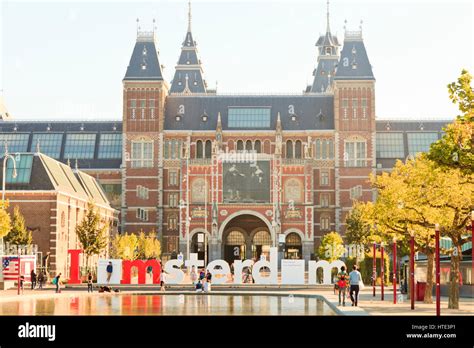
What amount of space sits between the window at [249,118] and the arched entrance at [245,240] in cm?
1132

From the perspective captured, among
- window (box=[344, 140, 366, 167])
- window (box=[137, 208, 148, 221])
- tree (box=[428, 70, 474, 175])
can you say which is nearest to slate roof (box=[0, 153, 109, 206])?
window (box=[137, 208, 148, 221])

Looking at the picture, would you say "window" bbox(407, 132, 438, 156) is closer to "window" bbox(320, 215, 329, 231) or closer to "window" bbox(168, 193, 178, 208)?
"window" bbox(320, 215, 329, 231)

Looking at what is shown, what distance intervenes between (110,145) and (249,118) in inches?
647

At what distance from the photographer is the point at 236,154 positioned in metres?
88.7

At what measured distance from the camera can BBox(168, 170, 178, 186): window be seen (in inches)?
3612

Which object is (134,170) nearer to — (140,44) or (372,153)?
(140,44)

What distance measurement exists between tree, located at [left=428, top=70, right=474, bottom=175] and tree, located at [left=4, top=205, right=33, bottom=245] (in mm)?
34374

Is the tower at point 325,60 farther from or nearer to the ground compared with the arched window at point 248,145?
farther from the ground

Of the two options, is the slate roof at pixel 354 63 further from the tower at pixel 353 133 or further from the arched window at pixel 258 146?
the arched window at pixel 258 146

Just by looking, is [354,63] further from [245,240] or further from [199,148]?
[245,240]

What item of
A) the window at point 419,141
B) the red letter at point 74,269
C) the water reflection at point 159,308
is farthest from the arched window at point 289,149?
the water reflection at point 159,308

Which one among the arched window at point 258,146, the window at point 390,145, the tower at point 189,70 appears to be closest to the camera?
the arched window at point 258,146

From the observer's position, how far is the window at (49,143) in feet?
314
